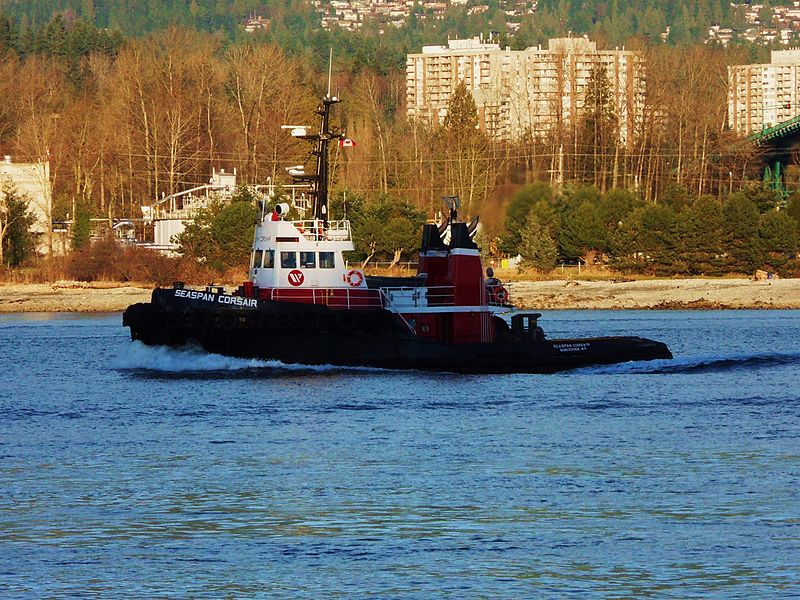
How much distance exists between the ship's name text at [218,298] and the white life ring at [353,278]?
10.4 ft

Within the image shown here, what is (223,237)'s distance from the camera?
89250 millimetres

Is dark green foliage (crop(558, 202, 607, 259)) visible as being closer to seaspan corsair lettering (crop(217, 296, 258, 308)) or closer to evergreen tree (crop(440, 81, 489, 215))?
evergreen tree (crop(440, 81, 489, 215))

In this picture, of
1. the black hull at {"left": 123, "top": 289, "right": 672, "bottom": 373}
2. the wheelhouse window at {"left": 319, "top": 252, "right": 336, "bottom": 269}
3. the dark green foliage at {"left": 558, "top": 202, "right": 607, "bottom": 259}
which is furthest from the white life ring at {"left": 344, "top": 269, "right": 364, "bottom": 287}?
the dark green foliage at {"left": 558, "top": 202, "right": 607, "bottom": 259}

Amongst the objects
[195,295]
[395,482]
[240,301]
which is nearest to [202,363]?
[195,295]

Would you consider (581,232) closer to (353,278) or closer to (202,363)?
(353,278)

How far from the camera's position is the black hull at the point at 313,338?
41781 millimetres

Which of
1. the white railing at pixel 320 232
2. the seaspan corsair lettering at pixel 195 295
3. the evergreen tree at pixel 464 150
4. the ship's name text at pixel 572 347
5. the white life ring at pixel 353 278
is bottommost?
the ship's name text at pixel 572 347

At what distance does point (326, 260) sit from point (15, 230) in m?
59.5

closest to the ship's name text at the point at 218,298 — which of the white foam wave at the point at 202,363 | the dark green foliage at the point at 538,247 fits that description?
the white foam wave at the point at 202,363

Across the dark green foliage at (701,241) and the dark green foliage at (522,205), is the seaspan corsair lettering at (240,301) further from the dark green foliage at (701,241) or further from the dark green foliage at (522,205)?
the dark green foliage at (701,241)

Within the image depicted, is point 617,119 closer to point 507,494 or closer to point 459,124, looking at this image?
point 459,124

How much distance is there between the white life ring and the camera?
43.7m

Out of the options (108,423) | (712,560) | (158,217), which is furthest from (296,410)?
(158,217)

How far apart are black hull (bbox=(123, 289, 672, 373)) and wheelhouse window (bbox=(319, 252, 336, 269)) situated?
6.30 feet
